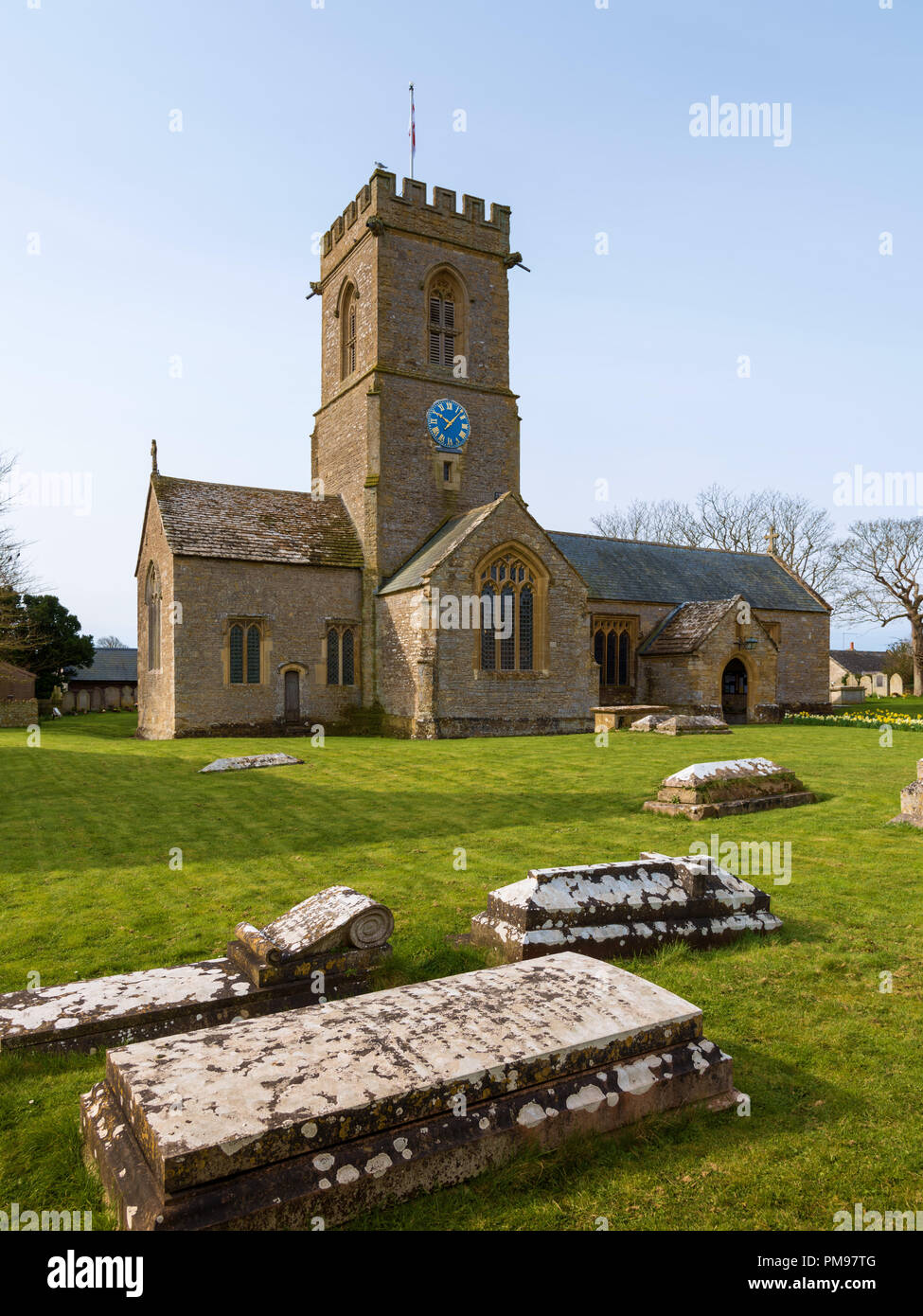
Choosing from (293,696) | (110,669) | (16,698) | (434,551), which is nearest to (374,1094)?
(434,551)

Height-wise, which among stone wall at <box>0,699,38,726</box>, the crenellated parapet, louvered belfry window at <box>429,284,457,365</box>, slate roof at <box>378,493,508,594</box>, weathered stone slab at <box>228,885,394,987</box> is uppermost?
the crenellated parapet

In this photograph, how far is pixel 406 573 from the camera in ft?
83.6

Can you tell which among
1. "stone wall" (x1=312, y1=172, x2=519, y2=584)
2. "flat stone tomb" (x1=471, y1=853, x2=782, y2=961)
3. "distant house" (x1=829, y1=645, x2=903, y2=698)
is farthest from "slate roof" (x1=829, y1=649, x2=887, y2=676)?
"flat stone tomb" (x1=471, y1=853, x2=782, y2=961)

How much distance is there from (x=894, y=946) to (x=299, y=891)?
15.7ft

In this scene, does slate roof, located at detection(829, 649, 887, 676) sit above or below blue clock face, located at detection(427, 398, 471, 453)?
below

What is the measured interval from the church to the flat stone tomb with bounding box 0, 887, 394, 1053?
18127 millimetres

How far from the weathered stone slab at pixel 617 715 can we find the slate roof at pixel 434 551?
747cm

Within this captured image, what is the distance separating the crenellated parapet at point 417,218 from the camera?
2727 cm

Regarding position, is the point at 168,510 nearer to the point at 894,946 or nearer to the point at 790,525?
the point at 894,946

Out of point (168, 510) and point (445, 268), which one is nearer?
point (168, 510)

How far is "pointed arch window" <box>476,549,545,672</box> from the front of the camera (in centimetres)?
2456

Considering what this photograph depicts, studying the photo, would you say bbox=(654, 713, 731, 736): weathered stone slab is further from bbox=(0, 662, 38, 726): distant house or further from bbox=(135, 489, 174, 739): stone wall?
bbox=(0, 662, 38, 726): distant house

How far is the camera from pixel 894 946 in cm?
539
